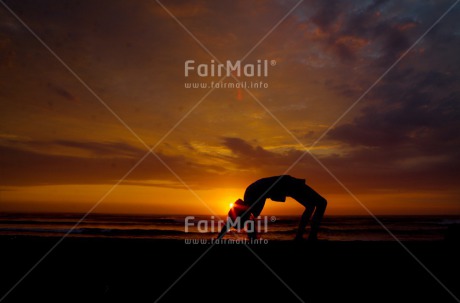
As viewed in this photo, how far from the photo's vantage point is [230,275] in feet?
20.5

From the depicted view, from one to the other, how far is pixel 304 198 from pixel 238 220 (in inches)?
79.9

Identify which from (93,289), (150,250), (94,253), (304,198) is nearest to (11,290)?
(93,289)

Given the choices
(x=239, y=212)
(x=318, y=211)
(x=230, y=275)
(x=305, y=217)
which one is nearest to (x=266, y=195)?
(x=239, y=212)

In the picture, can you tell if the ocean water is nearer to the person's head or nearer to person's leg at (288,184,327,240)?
person's leg at (288,184,327,240)

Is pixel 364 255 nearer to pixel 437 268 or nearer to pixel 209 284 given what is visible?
pixel 437 268

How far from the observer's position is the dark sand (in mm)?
5078

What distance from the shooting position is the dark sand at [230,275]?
5.08 meters

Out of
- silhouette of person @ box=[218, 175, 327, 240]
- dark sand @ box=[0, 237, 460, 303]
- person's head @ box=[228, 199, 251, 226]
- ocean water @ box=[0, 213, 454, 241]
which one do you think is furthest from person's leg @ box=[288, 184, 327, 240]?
ocean water @ box=[0, 213, 454, 241]

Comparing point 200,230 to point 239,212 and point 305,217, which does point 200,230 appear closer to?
point 305,217

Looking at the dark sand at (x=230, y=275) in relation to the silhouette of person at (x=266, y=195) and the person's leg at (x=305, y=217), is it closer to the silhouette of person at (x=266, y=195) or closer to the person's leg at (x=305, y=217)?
the person's leg at (x=305, y=217)

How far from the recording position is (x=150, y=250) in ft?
30.1

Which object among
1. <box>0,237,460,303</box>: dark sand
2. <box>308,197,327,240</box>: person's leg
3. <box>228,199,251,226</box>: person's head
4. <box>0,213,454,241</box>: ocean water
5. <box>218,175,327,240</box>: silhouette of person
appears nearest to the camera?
<box>0,237,460,303</box>: dark sand

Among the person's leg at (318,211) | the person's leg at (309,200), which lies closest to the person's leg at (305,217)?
the person's leg at (309,200)

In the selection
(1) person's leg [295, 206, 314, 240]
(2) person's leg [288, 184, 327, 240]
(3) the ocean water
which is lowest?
(3) the ocean water
